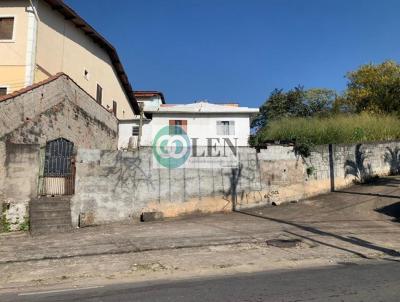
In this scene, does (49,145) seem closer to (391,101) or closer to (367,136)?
(367,136)

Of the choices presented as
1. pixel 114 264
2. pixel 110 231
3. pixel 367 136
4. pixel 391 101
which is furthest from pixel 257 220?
pixel 391 101

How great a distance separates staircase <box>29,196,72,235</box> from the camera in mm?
12469

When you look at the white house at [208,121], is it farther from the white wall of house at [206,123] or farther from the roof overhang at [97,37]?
the roof overhang at [97,37]

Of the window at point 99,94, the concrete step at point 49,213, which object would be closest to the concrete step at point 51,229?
the concrete step at point 49,213

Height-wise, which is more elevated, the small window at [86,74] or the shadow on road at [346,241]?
the small window at [86,74]

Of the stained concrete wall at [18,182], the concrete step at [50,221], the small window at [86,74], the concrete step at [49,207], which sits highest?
the small window at [86,74]

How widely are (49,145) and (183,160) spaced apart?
5172 mm

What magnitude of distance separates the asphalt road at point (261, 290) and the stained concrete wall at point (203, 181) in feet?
24.5

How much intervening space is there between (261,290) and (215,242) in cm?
469

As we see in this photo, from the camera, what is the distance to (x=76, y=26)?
22.2 metres

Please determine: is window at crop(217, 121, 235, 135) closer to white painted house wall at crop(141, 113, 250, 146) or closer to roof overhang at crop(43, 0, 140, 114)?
white painted house wall at crop(141, 113, 250, 146)

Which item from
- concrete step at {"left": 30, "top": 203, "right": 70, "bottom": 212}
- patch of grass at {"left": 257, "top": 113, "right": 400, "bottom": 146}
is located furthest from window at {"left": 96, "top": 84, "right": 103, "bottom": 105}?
concrete step at {"left": 30, "top": 203, "right": 70, "bottom": 212}

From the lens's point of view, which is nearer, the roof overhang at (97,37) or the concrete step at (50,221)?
the concrete step at (50,221)

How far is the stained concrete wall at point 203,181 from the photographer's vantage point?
14227 millimetres
